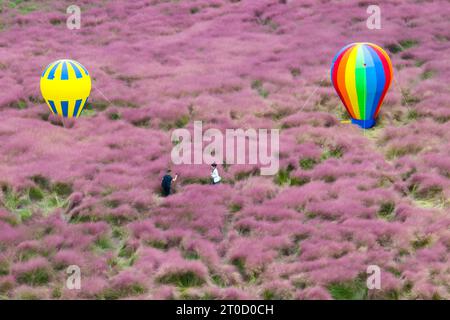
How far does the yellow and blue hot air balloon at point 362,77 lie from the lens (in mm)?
18578

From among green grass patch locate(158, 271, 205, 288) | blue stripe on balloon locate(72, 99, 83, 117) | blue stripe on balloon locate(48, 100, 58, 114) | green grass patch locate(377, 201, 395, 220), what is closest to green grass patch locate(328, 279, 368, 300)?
green grass patch locate(158, 271, 205, 288)

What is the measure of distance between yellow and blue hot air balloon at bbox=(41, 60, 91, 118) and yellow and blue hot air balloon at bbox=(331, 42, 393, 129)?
873 centimetres

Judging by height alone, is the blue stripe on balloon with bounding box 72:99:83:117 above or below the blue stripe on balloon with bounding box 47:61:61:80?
below

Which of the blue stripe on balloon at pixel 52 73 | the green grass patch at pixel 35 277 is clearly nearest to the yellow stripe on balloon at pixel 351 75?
the blue stripe on balloon at pixel 52 73

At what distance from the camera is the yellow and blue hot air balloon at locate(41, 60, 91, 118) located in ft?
65.3

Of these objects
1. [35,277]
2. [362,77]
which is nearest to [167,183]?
[35,277]

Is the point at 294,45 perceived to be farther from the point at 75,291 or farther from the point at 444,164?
the point at 75,291

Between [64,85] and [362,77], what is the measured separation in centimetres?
1001

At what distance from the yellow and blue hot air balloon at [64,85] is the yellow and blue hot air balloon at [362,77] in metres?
8.73

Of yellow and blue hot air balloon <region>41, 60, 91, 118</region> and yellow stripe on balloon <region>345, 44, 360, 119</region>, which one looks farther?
yellow and blue hot air balloon <region>41, 60, 91, 118</region>

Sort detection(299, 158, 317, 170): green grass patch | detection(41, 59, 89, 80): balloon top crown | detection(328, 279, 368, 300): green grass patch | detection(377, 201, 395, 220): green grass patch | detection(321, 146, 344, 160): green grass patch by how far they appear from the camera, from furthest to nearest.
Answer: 1. detection(41, 59, 89, 80): balloon top crown
2. detection(321, 146, 344, 160): green grass patch
3. detection(299, 158, 317, 170): green grass patch
4. detection(377, 201, 395, 220): green grass patch
5. detection(328, 279, 368, 300): green grass patch

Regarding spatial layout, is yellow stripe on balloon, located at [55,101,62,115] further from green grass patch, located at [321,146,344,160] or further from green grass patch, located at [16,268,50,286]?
green grass patch, located at [321,146,344,160]

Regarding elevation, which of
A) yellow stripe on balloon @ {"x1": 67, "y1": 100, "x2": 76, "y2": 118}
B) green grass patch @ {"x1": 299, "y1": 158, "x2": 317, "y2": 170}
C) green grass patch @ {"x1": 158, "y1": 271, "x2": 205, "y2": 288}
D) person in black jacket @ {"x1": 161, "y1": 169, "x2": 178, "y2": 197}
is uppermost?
yellow stripe on balloon @ {"x1": 67, "y1": 100, "x2": 76, "y2": 118}

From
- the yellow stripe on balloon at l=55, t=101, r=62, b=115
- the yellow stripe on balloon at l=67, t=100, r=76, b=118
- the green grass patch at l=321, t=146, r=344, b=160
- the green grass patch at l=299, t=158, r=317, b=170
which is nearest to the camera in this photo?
the green grass patch at l=299, t=158, r=317, b=170
